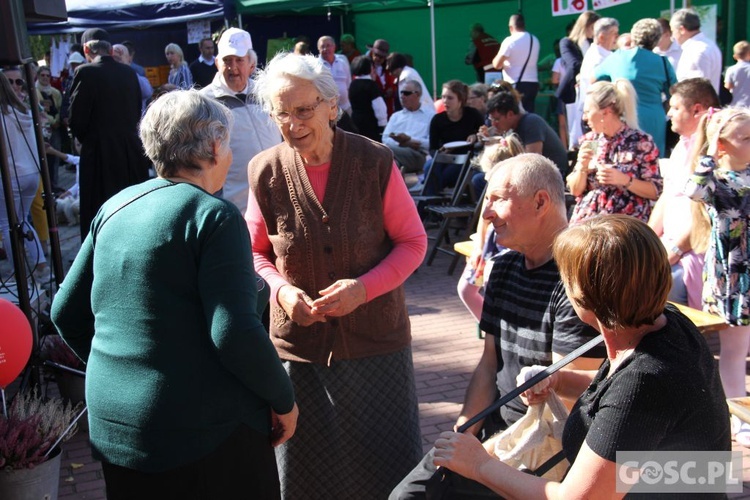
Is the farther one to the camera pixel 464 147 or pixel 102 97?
pixel 464 147

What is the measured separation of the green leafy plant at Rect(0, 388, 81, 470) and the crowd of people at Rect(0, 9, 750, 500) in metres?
1.04

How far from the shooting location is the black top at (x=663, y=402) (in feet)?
5.40

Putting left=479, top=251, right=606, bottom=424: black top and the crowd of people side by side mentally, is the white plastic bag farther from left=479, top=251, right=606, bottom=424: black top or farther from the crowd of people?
left=479, top=251, right=606, bottom=424: black top

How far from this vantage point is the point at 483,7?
16406 mm

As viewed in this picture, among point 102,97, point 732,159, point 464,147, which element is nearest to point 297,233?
point 732,159

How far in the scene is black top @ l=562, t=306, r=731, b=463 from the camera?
165cm

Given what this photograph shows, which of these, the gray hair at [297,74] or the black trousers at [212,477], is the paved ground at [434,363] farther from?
the gray hair at [297,74]

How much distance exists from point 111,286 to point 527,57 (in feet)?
33.7

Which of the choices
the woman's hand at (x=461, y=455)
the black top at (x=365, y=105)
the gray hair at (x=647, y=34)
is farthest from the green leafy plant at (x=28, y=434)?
the black top at (x=365, y=105)

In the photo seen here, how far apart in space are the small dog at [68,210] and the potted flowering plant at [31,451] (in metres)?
7.53

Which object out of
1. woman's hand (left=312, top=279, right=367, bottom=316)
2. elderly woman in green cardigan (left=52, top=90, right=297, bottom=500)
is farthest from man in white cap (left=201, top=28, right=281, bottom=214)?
elderly woman in green cardigan (left=52, top=90, right=297, bottom=500)

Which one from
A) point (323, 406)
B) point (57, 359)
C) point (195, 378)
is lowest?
point (57, 359)

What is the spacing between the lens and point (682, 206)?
4793 millimetres

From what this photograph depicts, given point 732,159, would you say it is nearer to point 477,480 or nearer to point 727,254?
point 727,254
